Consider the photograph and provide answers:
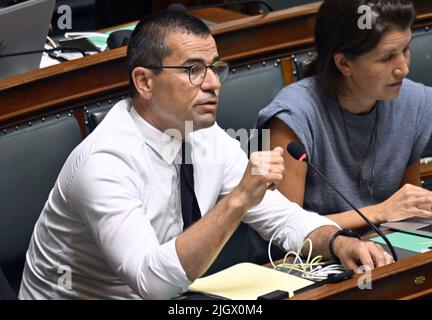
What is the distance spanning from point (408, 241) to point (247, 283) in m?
0.30

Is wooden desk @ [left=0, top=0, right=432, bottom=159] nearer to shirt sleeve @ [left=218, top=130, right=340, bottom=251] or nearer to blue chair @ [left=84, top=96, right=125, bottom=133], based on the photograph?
blue chair @ [left=84, top=96, right=125, bottom=133]

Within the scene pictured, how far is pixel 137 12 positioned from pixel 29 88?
5.26ft

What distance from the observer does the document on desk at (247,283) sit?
126 cm

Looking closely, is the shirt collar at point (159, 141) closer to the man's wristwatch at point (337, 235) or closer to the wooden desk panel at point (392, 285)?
the man's wristwatch at point (337, 235)

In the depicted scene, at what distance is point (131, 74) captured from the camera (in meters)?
1.47

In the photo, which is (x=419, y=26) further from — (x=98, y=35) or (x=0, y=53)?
(x=0, y=53)

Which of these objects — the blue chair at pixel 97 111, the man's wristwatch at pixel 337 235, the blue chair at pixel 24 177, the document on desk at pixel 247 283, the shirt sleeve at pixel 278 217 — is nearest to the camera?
the document on desk at pixel 247 283

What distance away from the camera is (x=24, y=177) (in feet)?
5.38

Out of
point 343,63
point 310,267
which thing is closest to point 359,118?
point 343,63

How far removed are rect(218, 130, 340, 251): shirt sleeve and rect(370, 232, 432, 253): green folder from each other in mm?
89

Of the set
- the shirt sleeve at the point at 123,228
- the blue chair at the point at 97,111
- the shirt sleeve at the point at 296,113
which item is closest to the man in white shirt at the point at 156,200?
the shirt sleeve at the point at 123,228

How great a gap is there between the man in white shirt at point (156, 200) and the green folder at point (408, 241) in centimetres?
10
